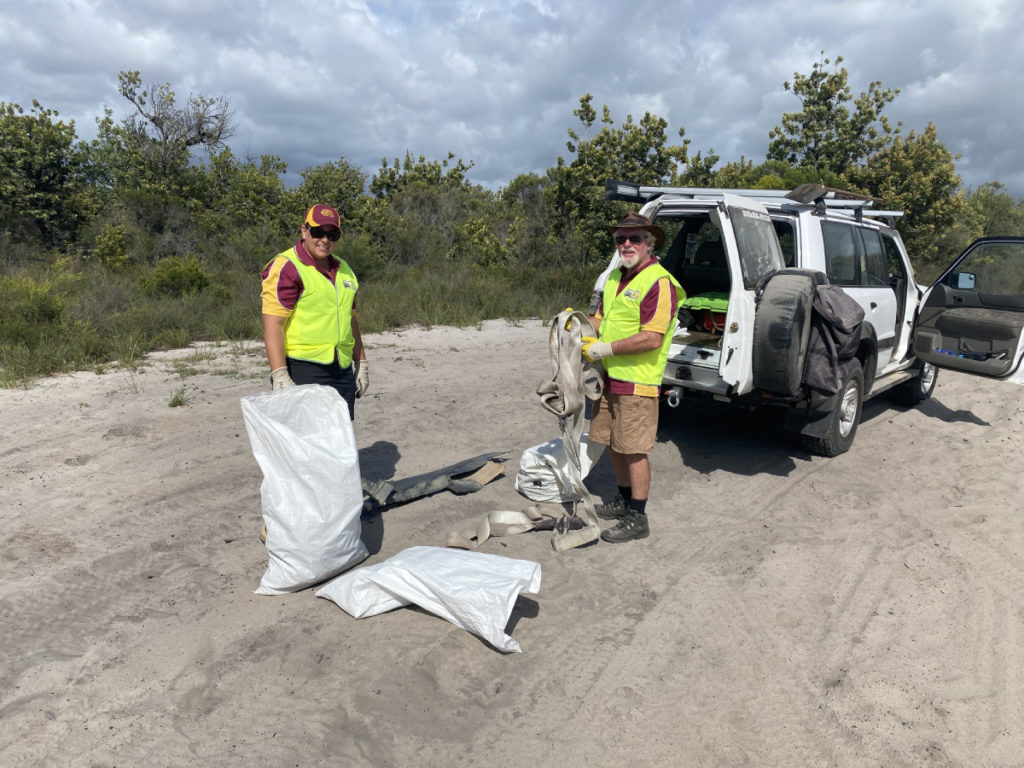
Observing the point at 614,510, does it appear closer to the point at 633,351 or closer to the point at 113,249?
the point at 633,351

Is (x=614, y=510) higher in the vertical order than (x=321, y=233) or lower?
lower

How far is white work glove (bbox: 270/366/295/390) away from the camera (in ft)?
11.3

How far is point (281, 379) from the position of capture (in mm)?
3471

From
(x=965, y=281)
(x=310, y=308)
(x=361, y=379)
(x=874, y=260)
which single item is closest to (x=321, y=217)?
(x=310, y=308)

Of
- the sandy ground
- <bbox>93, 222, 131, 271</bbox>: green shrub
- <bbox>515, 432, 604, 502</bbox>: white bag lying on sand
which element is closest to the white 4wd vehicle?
the sandy ground

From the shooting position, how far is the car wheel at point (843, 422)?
208 inches

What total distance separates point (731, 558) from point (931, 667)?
1.15 m

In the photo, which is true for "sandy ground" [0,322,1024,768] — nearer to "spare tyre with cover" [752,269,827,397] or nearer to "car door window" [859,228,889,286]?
"spare tyre with cover" [752,269,827,397]

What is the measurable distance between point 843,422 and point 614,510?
2.53 metres

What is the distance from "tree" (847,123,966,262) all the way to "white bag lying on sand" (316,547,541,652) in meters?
19.4

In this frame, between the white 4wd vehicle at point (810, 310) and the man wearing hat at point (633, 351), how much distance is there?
1.06 meters

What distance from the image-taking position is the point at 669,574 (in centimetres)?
367

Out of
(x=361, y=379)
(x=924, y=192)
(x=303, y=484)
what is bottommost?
(x=303, y=484)

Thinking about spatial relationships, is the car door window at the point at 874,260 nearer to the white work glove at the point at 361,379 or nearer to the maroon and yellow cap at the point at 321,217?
the white work glove at the point at 361,379
